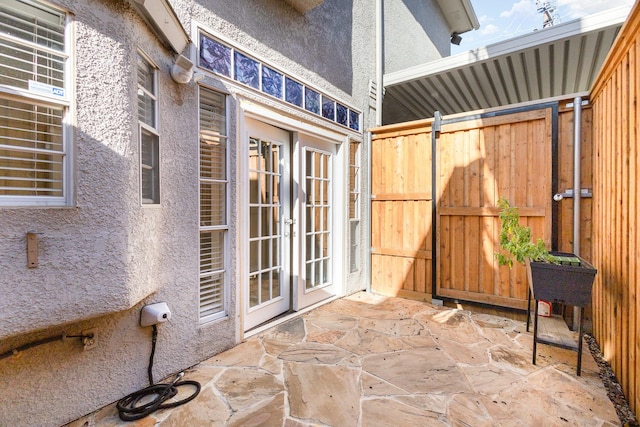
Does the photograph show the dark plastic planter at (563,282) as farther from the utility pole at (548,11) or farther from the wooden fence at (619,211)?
the utility pole at (548,11)

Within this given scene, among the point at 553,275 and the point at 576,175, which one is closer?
the point at 553,275

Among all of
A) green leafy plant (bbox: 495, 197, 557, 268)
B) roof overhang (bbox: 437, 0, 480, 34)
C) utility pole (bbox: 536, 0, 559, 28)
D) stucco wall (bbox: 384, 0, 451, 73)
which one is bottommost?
green leafy plant (bbox: 495, 197, 557, 268)

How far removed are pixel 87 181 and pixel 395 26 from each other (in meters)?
6.31

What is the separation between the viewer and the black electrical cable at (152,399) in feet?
7.13

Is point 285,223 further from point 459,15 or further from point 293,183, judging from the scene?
point 459,15

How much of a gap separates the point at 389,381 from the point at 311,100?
137 inches

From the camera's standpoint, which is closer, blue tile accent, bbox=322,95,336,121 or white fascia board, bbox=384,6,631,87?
white fascia board, bbox=384,6,631,87

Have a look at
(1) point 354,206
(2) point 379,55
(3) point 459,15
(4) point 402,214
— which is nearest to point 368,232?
(1) point 354,206

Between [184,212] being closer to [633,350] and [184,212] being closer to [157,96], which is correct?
[157,96]

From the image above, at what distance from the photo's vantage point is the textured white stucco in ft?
5.90

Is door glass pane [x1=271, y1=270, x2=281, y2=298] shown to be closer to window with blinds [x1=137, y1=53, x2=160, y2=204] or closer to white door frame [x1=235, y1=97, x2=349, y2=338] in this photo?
white door frame [x1=235, y1=97, x2=349, y2=338]

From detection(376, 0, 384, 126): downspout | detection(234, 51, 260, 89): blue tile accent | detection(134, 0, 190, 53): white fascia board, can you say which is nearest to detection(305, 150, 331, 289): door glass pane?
detection(234, 51, 260, 89): blue tile accent

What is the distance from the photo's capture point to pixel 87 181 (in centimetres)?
193

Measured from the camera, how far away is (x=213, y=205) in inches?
122
